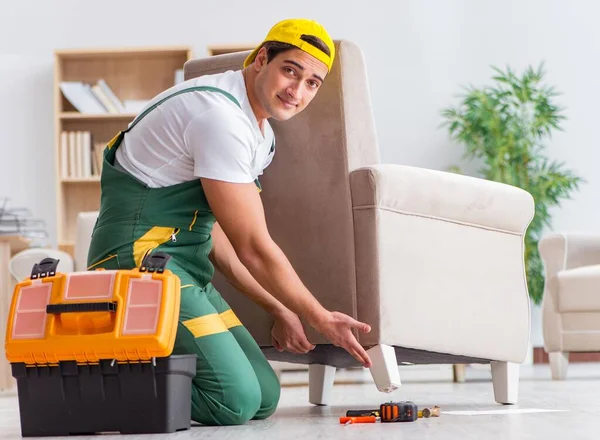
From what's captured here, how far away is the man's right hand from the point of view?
1.90 meters

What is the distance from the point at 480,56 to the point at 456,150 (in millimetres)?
613

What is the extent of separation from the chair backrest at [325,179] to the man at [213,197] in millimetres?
143

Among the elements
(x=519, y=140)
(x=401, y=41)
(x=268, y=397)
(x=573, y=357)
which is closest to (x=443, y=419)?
(x=268, y=397)

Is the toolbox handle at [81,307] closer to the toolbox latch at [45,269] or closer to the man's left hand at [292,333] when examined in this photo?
the toolbox latch at [45,269]

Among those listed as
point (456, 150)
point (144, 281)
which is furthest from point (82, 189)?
point (144, 281)

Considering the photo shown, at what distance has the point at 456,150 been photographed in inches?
235

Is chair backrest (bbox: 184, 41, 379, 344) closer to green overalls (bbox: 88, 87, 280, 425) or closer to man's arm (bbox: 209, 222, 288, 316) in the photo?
man's arm (bbox: 209, 222, 288, 316)

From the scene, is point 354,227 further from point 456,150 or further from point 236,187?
point 456,150

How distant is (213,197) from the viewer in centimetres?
184

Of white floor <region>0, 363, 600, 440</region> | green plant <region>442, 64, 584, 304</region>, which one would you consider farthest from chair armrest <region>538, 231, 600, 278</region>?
green plant <region>442, 64, 584, 304</region>

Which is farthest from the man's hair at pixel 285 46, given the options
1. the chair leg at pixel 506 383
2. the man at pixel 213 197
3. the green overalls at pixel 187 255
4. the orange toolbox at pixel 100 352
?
the chair leg at pixel 506 383

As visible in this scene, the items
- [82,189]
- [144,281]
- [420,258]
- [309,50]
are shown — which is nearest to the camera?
[144,281]

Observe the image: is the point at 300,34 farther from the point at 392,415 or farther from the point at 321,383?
the point at 321,383

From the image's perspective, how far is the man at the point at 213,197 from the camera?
6.07 ft
